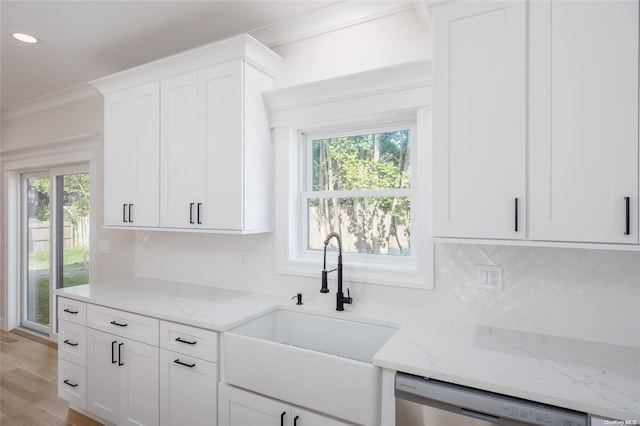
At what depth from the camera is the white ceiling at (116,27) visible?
2.16m

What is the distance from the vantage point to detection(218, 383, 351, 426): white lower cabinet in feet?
5.26

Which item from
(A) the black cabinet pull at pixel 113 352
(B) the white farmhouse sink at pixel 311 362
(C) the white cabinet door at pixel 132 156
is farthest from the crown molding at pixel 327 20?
(A) the black cabinet pull at pixel 113 352

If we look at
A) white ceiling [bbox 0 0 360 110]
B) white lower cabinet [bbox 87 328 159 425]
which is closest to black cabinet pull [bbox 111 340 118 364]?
white lower cabinet [bbox 87 328 159 425]

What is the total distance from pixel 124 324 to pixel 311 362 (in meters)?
1.34

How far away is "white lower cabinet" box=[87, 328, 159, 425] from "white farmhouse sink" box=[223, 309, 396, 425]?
2.07 ft

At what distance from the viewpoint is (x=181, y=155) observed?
2.42 m

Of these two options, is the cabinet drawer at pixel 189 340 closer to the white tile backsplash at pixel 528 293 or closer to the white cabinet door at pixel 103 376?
the white cabinet door at pixel 103 376

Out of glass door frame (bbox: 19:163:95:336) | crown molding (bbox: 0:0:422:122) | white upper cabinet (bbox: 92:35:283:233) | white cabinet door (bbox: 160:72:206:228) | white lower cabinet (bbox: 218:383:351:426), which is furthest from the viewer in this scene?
glass door frame (bbox: 19:163:95:336)

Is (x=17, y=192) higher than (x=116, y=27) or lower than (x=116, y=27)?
lower

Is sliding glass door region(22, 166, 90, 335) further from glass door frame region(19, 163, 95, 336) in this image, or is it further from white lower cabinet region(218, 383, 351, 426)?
white lower cabinet region(218, 383, 351, 426)

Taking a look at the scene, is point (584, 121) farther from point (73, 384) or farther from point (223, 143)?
point (73, 384)

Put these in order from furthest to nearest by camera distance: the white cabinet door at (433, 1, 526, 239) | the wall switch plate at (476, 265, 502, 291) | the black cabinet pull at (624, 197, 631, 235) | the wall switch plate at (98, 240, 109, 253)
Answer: the wall switch plate at (98, 240, 109, 253) → the wall switch plate at (476, 265, 502, 291) → the white cabinet door at (433, 1, 526, 239) → the black cabinet pull at (624, 197, 631, 235)

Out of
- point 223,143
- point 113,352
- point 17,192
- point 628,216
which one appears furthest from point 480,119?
point 17,192

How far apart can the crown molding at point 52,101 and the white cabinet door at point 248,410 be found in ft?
10.3
